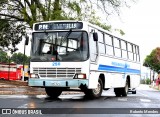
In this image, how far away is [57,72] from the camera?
56.4ft

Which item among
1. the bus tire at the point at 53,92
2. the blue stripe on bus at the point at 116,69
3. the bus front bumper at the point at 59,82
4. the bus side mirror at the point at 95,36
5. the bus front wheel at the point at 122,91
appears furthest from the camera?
the bus front wheel at the point at 122,91

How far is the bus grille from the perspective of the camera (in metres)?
17.0

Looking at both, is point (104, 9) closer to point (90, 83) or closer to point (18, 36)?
point (18, 36)

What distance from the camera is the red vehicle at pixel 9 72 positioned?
45.6 metres

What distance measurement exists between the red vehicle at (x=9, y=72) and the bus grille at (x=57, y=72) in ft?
90.2

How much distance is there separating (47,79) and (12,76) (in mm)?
30117

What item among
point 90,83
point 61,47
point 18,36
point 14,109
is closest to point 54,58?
point 61,47

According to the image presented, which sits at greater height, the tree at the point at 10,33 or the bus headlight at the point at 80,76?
the tree at the point at 10,33

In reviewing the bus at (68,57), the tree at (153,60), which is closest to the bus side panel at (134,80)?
the bus at (68,57)

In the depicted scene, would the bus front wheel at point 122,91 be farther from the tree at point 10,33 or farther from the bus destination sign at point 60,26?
the tree at point 10,33

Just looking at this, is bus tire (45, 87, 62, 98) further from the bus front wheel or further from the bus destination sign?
the bus front wheel

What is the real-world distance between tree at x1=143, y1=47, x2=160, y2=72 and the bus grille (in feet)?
288

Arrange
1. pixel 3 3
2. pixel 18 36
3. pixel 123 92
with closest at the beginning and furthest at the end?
pixel 123 92, pixel 3 3, pixel 18 36

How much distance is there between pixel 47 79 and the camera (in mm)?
17281
